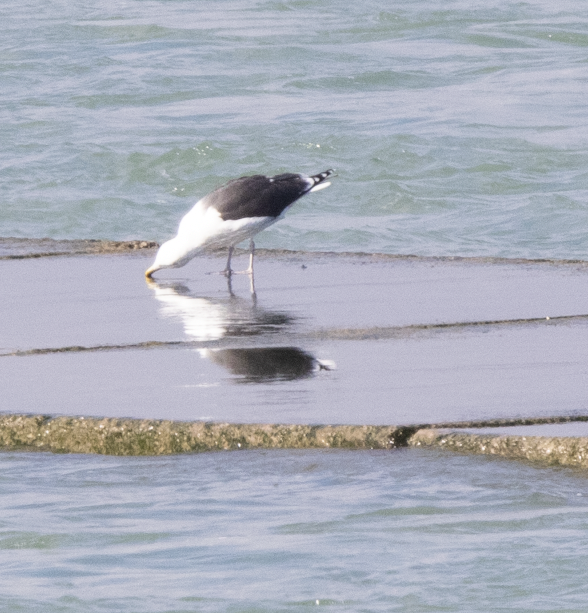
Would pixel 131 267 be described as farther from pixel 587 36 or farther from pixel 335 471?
pixel 587 36

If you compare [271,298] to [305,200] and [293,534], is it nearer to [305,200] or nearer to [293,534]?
[293,534]

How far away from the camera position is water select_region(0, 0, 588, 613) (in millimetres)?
4332

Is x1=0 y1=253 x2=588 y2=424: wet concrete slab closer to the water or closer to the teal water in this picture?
the water

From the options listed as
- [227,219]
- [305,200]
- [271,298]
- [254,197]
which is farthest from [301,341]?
[305,200]

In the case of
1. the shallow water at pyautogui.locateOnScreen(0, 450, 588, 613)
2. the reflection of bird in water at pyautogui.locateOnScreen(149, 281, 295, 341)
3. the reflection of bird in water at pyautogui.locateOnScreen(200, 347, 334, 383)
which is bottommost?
the shallow water at pyautogui.locateOnScreen(0, 450, 588, 613)

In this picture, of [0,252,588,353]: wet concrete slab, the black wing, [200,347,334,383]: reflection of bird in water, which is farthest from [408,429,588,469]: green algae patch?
the black wing

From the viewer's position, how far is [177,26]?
92.3ft

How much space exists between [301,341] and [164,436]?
160cm

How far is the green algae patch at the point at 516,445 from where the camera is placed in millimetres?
4891

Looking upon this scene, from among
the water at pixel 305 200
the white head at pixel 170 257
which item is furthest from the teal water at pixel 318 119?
the white head at pixel 170 257

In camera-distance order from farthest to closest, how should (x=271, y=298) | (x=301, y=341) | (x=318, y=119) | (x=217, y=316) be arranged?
(x=318, y=119) < (x=271, y=298) < (x=217, y=316) < (x=301, y=341)

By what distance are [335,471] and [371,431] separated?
0.76 feet

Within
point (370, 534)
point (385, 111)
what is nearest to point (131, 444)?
point (370, 534)

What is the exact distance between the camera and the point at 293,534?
4602mm
